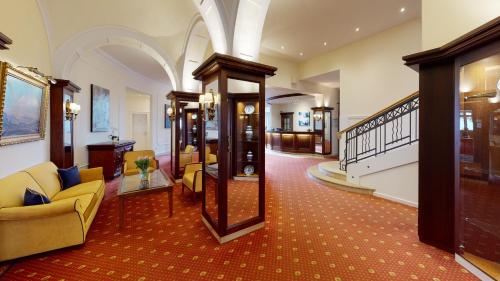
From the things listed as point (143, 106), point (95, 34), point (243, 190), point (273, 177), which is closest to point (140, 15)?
point (95, 34)

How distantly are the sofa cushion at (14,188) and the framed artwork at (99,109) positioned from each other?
4.09 m

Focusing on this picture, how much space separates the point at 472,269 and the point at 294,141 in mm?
9926

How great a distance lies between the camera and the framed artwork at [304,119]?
44.7ft

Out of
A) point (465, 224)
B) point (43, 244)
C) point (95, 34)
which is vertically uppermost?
point (95, 34)

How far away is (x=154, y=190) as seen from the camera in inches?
147

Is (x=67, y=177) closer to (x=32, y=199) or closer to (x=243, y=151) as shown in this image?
(x=32, y=199)

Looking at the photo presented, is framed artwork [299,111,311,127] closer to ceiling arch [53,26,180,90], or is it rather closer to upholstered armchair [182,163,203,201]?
ceiling arch [53,26,180,90]

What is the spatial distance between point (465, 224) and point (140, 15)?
7.45 metres

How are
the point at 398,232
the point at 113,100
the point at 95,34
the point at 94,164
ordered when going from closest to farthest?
the point at 398,232
the point at 95,34
the point at 94,164
the point at 113,100

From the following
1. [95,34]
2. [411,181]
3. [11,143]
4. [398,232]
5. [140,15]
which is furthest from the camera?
→ [140,15]

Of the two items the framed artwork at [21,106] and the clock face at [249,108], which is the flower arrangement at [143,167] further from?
the clock face at [249,108]

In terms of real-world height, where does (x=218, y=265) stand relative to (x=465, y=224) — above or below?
below

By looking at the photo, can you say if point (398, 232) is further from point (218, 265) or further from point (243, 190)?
point (243, 190)

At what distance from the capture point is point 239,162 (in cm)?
574
